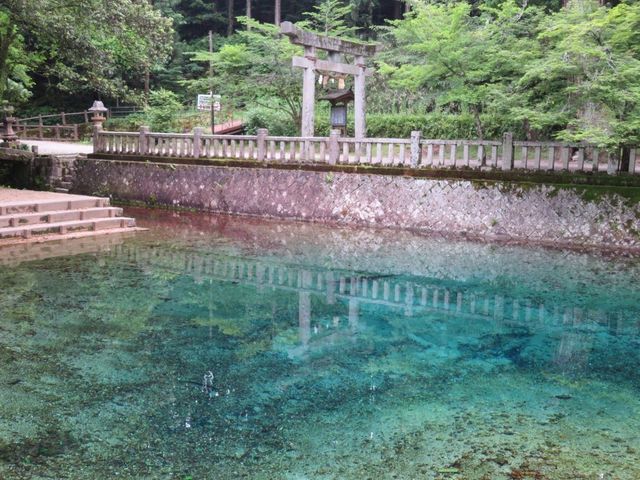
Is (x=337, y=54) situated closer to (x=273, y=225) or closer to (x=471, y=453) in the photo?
(x=273, y=225)

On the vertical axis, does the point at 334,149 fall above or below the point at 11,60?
below

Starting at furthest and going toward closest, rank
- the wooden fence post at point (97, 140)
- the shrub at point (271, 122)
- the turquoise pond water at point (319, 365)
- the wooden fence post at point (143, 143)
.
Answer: the shrub at point (271, 122) < the wooden fence post at point (97, 140) < the wooden fence post at point (143, 143) < the turquoise pond water at point (319, 365)

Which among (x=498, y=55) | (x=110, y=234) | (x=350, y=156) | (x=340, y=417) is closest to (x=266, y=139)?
(x=350, y=156)

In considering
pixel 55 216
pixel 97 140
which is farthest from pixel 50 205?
pixel 97 140

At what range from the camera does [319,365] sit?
6.59 metres

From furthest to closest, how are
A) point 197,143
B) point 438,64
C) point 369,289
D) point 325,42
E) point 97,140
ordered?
point 97,140, point 197,143, point 325,42, point 438,64, point 369,289

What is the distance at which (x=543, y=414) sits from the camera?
17.9ft

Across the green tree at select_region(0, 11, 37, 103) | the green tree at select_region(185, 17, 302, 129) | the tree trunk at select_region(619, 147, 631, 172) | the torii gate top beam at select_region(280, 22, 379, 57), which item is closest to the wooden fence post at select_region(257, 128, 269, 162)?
the torii gate top beam at select_region(280, 22, 379, 57)

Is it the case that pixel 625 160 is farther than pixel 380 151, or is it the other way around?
pixel 380 151

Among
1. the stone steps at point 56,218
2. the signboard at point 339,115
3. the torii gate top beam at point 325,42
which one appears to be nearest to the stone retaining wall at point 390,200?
the stone steps at point 56,218

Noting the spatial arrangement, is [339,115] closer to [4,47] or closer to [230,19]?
[4,47]

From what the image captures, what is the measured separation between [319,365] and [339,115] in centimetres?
1257

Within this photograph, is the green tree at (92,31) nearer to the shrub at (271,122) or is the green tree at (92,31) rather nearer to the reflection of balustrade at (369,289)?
the shrub at (271,122)

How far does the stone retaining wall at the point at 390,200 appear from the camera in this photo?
12398 millimetres
